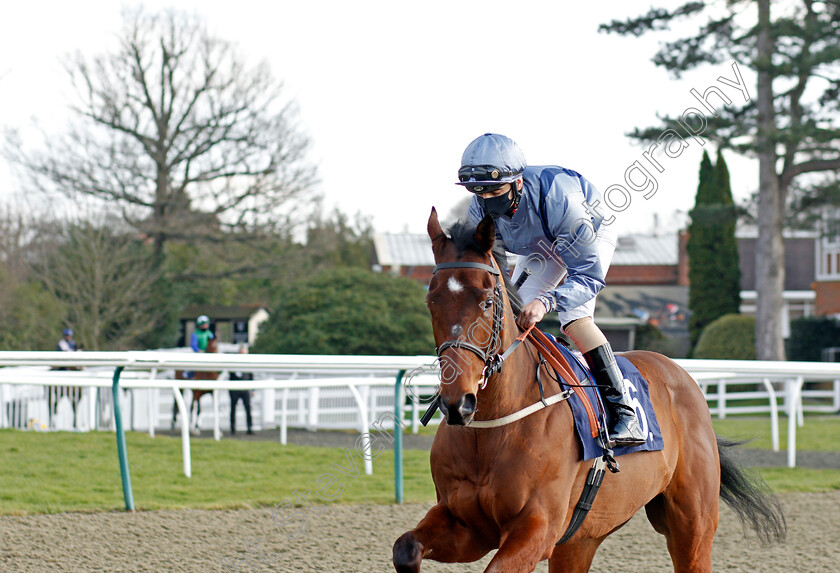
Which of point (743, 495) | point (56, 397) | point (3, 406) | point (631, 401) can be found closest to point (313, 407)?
point (56, 397)

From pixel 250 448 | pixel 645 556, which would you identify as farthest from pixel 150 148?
pixel 645 556

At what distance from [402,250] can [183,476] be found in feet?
105

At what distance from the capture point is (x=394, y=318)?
50.8ft

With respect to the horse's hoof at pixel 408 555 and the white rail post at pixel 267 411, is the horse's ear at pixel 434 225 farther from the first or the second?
the white rail post at pixel 267 411

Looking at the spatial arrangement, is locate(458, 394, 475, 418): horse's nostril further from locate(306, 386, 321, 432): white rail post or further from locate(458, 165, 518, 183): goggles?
locate(306, 386, 321, 432): white rail post

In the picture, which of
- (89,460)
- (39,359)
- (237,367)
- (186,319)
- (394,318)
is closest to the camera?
(39,359)

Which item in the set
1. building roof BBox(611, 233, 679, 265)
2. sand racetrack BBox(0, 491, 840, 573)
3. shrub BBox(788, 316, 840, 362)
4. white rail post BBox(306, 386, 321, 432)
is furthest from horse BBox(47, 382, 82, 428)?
building roof BBox(611, 233, 679, 265)

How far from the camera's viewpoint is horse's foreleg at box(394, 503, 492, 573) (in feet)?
8.65

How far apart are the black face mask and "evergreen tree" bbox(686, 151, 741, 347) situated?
23.1 m

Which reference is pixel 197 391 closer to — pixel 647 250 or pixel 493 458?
pixel 493 458

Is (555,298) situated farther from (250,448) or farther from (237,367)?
(250,448)

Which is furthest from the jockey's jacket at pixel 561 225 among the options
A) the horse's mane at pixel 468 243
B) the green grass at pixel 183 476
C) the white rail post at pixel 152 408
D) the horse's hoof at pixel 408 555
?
the white rail post at pixel 152 408

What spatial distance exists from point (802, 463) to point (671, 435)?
640 cm

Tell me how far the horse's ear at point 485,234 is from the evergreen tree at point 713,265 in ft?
77.1
